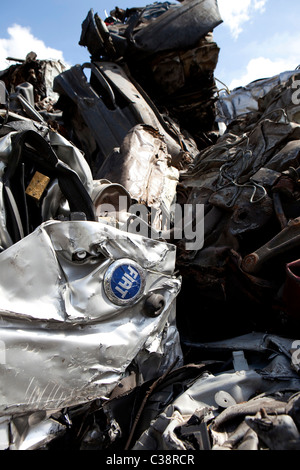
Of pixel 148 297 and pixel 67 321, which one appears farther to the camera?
pixel 148 297

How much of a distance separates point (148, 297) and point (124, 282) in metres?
0.13

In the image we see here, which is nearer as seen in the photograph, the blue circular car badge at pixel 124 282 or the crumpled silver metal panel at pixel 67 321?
the crumpled silver metal panel at pixel 67 321

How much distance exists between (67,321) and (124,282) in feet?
0.84

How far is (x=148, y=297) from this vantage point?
4.82ft

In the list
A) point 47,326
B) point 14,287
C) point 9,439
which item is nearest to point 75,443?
point 9,439

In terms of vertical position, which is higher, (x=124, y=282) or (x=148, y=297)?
(x=124, y=282)

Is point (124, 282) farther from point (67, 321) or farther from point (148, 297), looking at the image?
point (67, 321)

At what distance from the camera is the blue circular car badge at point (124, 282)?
1.37 meters

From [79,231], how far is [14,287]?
0.30m

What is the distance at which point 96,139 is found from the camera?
4262mm

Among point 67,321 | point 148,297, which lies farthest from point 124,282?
point 67,321

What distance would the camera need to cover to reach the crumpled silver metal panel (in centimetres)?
119

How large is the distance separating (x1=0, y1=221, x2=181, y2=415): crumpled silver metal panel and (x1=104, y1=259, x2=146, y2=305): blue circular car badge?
22mm

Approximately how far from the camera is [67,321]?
49.9 inches
